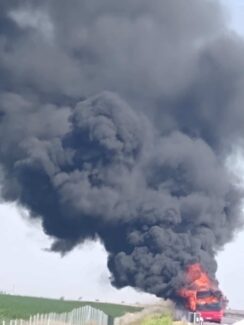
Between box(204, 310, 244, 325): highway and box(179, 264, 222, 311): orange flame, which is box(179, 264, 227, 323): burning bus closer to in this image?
box(179, 264, 222, 311): orange flame

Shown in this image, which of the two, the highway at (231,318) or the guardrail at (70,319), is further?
the highway at (231,318)

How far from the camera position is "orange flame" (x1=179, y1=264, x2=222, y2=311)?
79.6 m

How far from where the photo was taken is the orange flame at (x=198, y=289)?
7962 centimetres

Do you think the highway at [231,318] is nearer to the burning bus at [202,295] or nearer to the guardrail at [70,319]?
the burning bus at [202,295]

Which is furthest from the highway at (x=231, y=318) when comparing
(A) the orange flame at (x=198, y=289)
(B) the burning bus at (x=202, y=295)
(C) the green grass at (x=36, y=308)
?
(C) the green grass at (x=36, y=308)

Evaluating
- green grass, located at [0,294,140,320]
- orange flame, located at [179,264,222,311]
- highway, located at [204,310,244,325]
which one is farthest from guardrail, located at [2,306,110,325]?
highway, located at [204,310,244,325]

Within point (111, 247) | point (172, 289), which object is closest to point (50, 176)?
point (111, 247)

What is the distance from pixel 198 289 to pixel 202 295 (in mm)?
928

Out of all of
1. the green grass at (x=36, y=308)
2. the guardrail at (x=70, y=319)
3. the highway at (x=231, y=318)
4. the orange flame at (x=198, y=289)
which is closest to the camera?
the guardrail at (x=70, y=319)

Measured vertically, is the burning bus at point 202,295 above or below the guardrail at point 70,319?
above

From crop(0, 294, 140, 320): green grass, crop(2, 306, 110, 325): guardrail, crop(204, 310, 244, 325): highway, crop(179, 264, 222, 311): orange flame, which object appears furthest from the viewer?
crop(204, 310, 244, 325): highway

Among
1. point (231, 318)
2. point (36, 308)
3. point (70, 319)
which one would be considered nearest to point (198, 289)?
point (36, 308)

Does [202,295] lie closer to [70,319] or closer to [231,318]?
[231,318]

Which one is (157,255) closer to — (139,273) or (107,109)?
(139,273)
